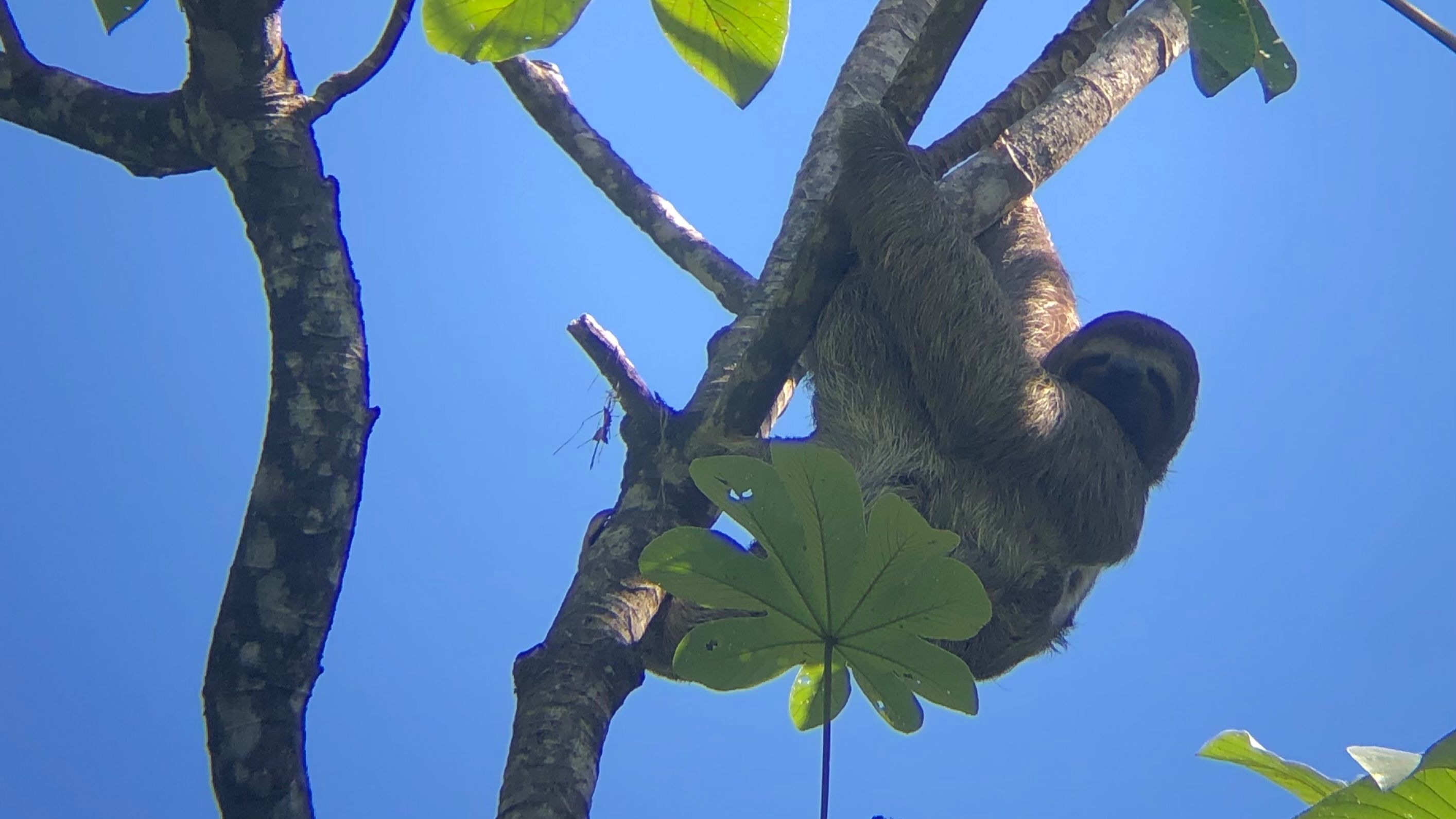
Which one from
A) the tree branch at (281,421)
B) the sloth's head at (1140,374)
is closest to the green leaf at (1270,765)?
the tree branch at (281,421)

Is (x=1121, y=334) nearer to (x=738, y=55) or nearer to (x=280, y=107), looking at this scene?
(x=738, y=55)

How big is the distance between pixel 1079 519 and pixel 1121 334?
3.85 feet

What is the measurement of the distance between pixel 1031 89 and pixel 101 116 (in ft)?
10.4

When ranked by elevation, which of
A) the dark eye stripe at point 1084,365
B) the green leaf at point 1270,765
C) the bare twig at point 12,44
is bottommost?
the green leaf at point 1270,765

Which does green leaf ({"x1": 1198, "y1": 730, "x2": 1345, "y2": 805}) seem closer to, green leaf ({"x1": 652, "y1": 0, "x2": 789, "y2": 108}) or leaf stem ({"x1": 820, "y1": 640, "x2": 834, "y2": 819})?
leaf stem ({"x1": 820, "y1": 640, "x2": 834, "y2": 819})

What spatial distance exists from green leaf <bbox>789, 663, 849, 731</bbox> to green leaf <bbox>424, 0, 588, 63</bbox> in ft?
6.85

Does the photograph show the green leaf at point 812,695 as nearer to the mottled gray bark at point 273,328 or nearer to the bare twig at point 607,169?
the mottled gray bark at point 273,328

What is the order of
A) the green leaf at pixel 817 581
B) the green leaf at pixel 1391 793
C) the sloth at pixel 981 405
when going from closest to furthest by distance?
1. the green leaf at pixel 1391 793
2. the green leaf at pixel 817 581
3. the sloth at pixel 981 405

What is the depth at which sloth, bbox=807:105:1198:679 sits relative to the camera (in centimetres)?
514

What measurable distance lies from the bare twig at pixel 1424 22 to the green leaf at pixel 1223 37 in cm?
34

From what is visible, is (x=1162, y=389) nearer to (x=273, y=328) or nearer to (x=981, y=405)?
(x=981, y=405)

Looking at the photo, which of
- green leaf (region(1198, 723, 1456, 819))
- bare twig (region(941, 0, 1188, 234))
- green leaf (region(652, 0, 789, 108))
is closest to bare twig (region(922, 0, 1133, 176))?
green leaf (region(652, 0, 789, 108))

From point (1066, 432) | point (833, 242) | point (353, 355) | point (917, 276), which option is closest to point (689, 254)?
point (917, 276)

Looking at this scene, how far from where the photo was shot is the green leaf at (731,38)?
11.9ft
